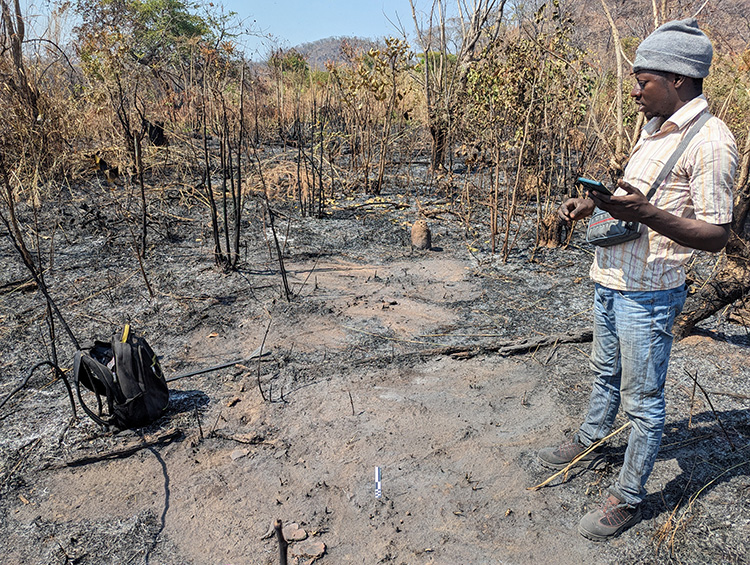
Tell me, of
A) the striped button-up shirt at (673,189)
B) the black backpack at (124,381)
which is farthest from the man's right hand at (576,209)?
the black backpack at (124,381)

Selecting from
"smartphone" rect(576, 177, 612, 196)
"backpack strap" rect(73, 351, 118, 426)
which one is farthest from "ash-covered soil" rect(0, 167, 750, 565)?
"smartphone" rect(576, 177, 612, 196)

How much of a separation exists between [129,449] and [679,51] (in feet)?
8.68

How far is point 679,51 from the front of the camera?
152 centimetres

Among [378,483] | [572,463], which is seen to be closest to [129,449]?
[378,483]

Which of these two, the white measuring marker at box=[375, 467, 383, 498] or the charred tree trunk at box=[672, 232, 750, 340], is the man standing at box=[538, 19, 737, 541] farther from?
the charred tree trunk at box=[672, 232, 750, 340]

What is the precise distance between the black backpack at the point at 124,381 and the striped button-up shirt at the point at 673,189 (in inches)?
82.2

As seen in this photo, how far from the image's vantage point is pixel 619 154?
3660 mm

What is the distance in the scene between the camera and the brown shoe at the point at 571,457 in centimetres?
227

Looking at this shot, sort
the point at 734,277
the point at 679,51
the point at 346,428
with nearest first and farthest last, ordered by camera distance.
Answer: the point at 679,51 → the point at 346,428 → the point at 734,277

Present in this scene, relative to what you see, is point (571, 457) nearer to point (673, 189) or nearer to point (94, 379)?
point (673, 189)

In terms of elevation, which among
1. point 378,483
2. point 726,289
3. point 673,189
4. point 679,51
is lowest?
point 378,483

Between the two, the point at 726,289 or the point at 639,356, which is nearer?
the point at 639,356

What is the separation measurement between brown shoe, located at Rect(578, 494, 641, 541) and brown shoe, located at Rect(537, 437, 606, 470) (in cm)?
32

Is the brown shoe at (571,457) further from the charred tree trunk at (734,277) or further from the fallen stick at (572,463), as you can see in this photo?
the charred tree trunk at (734,277)
